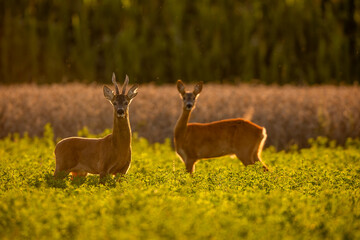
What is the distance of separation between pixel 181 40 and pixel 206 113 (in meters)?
11.2

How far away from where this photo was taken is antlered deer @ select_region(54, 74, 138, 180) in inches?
380

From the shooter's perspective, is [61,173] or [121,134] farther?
[61,173]

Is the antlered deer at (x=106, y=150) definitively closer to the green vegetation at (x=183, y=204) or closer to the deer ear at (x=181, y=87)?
the green vegetation at (x=183, y=204)

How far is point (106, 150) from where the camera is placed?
9727 mm

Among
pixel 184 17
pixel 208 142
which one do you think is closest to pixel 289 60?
pixel 184 17

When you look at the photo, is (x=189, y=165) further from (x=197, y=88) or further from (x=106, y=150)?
(x=106, y=150)

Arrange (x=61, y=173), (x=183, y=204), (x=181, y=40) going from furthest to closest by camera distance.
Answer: (x=181, y=40)
(x=61, y=173)
(x=183, y=204)

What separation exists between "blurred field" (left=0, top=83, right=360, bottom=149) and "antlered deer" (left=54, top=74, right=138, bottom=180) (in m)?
7.61

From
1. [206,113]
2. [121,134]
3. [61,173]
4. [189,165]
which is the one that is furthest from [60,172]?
[206,113]

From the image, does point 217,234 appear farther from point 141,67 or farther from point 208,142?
point 141,67

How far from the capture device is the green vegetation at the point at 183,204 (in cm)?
702

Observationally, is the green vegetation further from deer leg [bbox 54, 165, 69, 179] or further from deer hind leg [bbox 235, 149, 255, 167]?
deer hind leg [bbox 235, 149, 255, 167]

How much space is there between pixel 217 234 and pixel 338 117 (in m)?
11.5

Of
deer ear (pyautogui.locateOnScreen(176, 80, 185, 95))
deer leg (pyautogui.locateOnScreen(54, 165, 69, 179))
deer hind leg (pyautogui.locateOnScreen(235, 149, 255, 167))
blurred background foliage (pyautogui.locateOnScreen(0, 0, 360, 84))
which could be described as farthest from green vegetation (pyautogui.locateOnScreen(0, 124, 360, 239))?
blurred background foliage (pyautogui.locateOnScreen(0, 0, 360, 84))
